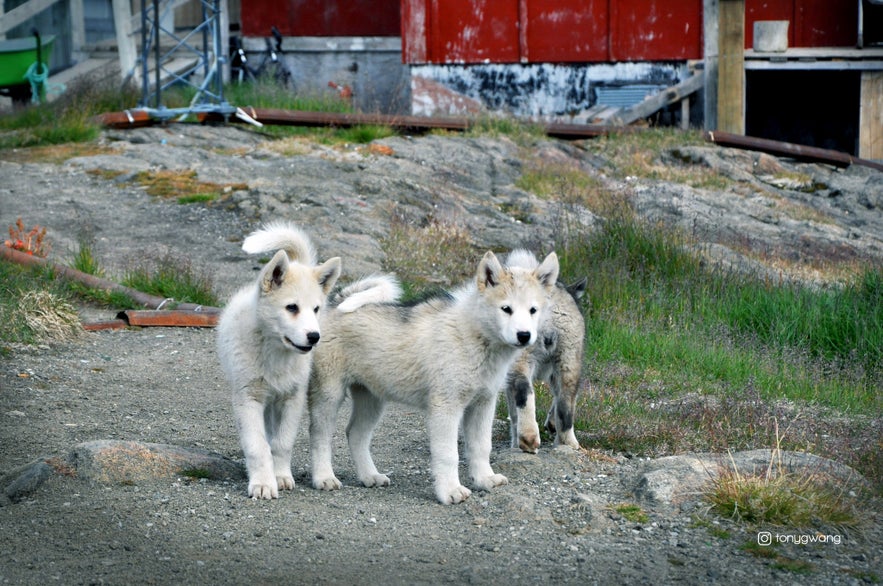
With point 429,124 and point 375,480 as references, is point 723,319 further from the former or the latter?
point 429,124

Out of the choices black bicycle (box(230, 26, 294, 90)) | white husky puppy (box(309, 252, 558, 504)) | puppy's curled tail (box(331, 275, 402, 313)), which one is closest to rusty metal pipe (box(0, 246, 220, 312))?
puppy's curled tail (box(331, 275, 402, 313))

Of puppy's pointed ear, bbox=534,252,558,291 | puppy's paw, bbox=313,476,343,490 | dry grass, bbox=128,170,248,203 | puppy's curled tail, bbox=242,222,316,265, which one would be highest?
puppy's curled tail, bbox=242,222,316,265

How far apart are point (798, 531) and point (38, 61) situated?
18105mm

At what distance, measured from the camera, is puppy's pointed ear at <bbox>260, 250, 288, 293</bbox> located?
6055mm

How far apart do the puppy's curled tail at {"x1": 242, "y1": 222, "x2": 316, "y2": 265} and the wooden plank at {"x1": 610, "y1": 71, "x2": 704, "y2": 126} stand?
15106mm

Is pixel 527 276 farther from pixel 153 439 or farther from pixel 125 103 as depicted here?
pixel 125 103

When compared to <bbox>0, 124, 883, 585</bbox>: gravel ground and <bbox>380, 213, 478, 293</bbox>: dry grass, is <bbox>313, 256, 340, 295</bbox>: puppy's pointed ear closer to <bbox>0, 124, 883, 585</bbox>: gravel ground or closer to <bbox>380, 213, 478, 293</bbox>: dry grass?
<bbox>0, 124, 883, 585</bbox>: gravel ground

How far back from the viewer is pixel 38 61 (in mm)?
20469

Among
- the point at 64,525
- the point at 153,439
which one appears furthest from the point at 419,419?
the point at 64,525

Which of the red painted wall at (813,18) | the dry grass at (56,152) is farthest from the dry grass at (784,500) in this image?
the red painted wall at (813,18)

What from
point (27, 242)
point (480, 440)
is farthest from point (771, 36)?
point (480, 440)

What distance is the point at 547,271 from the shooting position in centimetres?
642

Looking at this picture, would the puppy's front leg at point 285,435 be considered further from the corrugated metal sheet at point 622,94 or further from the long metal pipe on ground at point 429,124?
the corrugated metal sheet at point 622,94

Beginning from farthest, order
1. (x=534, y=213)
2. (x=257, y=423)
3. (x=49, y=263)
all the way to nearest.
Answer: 1. (x=534, y=213)
2. (x=49, y=263)
3. (x=257, y=423)
